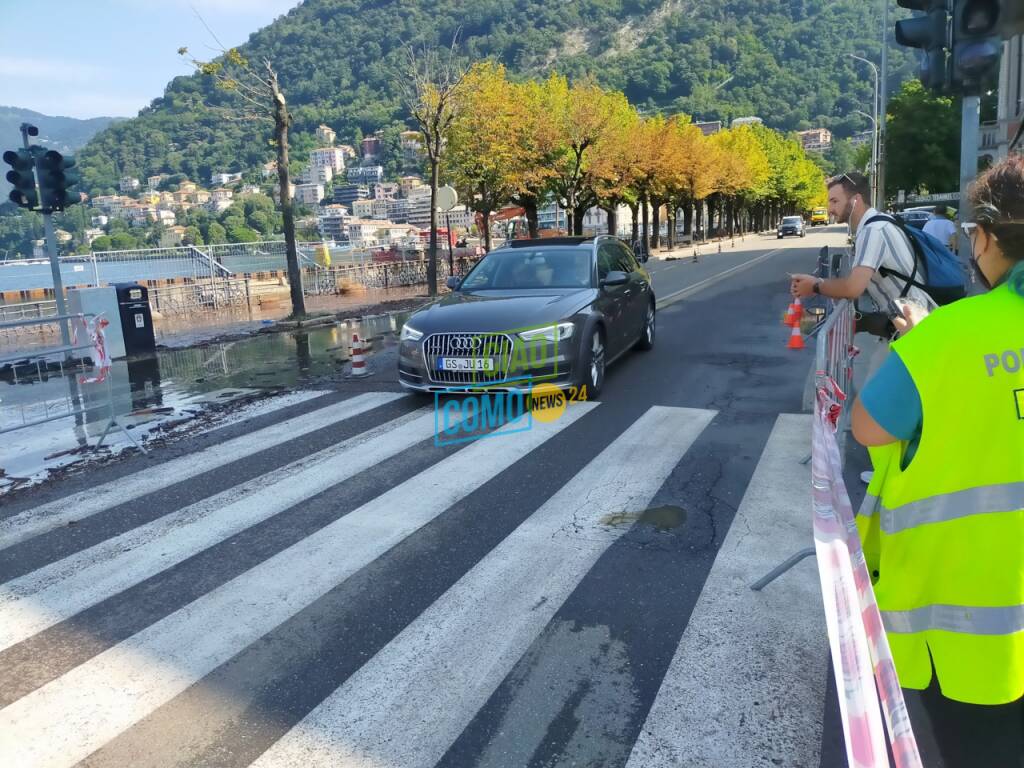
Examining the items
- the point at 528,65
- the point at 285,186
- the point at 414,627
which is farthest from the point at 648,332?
the point at 528,65

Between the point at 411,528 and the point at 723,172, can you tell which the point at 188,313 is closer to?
the point at 411,528

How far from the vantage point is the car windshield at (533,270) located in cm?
928

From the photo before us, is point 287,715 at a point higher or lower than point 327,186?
lower

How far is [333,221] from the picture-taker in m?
113

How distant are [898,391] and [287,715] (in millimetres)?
2568

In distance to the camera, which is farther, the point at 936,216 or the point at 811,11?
the point at 811,11

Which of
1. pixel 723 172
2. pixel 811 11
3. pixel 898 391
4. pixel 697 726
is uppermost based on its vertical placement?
pixel 811 11

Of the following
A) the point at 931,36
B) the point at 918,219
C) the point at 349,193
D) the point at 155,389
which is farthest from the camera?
the point at 349,193

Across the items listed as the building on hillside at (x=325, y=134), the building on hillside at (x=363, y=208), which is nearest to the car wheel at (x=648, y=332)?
the building on hillside at (x=325, y=134)

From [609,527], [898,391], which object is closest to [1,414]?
[609,527]

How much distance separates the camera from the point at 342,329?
17.3 m

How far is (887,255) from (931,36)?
3.08 m

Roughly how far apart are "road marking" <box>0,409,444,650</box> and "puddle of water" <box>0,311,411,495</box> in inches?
87.1

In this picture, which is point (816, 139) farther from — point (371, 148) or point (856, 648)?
point (856, 648)
